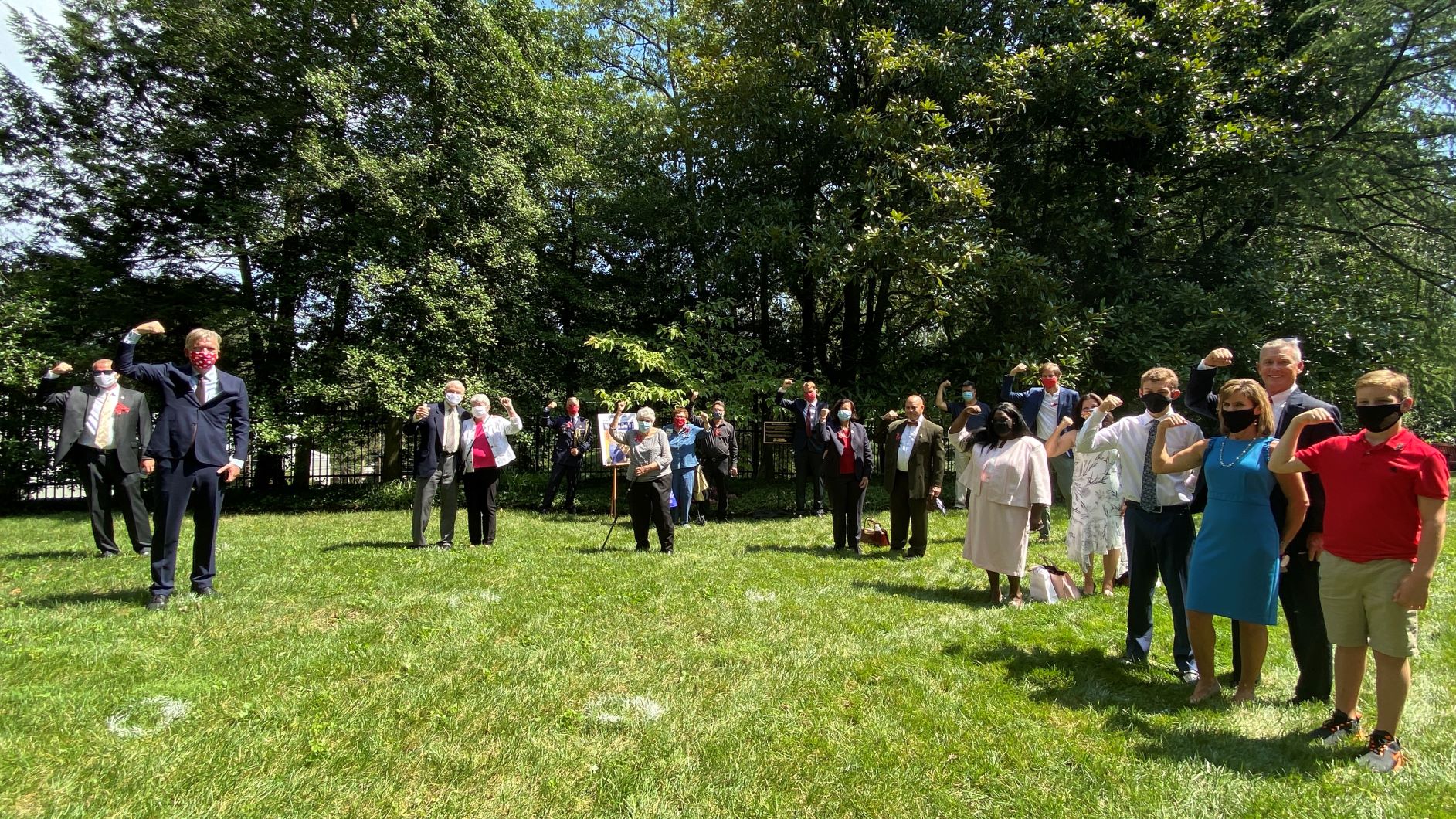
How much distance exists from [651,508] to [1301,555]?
19.6ft

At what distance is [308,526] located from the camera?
10414 mm

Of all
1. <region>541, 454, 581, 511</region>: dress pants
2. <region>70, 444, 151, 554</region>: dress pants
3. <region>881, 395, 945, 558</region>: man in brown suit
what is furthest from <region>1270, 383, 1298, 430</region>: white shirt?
<region>541, 454, 581, 511</region>: dress pants

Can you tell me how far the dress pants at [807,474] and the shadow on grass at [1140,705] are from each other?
22.1 ft

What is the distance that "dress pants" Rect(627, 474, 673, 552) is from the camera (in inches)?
307

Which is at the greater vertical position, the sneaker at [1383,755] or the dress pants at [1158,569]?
the dress pants at [1158,569]

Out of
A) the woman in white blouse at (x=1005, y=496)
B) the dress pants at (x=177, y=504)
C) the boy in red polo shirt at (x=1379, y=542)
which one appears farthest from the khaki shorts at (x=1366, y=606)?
the dress pants at (x=177, y=504)

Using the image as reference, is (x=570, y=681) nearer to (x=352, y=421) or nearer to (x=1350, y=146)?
(x=352, y=421)

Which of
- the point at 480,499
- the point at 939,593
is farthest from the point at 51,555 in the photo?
the point at 939,593

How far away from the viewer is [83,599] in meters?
5.25

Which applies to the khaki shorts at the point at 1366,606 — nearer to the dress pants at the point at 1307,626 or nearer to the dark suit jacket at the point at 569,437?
the dress pants at the point at 1307,626

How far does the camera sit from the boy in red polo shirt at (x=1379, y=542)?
285 centimetres

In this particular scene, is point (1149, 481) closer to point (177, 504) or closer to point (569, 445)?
point (177, 504)

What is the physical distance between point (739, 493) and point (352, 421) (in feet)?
26.3

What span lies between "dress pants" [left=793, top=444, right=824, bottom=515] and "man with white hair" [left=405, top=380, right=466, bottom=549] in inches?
220
